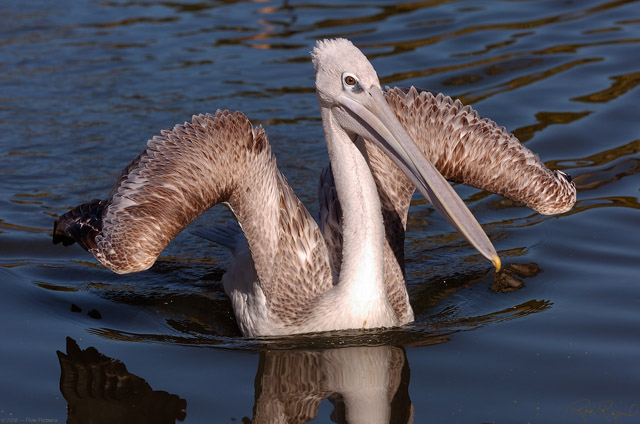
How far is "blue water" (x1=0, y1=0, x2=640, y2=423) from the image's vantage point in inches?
203

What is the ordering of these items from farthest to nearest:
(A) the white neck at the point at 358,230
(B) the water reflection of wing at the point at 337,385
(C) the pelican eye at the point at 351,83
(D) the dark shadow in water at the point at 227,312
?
(D) the dark shadow in water at the point at 227,312
(A) the white neck at the point at 358,230
(C) the pelican eye at the point at 351,83
(B) the water reflection of wing at the point at 337,385

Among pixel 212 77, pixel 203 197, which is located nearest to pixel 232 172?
pixel 203 197

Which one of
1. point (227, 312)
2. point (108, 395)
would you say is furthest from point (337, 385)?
point (227, 312)

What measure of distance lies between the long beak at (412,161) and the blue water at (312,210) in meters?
0.75

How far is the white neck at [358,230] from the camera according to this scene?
5.64 metres

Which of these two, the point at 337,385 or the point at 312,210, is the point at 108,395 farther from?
the point at 312,210

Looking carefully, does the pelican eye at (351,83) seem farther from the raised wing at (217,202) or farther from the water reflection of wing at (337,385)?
the water reflection of wing at (337,385)

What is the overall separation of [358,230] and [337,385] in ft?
3.01

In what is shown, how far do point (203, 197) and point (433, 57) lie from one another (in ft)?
20.7

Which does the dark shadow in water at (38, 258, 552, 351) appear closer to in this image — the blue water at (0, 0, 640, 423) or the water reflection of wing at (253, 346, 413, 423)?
the blue water at (0, 0, 640, 423)

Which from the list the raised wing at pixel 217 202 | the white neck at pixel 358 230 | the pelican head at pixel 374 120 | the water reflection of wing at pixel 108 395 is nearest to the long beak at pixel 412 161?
the pelican head at pixel 374 120

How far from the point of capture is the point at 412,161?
209 inches

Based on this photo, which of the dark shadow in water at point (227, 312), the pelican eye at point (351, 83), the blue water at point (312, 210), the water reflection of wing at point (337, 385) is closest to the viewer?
the water reflection of wing at point (337, 385)

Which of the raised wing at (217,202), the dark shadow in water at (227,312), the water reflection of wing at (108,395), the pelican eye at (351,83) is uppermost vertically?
the pelican eye at (351,83)
